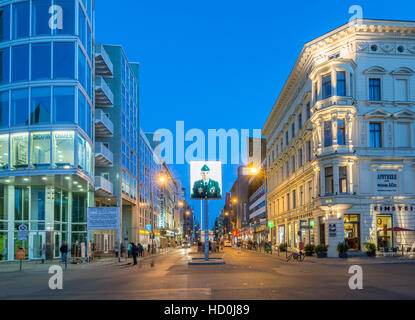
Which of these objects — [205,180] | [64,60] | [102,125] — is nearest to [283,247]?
[205,180]

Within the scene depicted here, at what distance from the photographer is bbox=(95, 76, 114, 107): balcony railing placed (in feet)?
156

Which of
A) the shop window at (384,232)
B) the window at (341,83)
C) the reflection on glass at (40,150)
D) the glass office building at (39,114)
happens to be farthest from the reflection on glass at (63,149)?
the shop window at (384,232)

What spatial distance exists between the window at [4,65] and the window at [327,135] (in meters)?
27.3

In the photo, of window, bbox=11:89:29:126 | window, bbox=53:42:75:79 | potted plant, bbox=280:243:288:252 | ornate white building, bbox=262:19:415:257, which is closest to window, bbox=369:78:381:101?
ornate white building, bbox=262:19:415:257

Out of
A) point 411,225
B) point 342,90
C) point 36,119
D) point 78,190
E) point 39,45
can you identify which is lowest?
point 411,225

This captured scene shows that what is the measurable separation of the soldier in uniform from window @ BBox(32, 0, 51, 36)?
17.4m

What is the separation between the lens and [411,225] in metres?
40.6

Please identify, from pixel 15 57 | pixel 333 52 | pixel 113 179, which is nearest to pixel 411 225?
pixel 333 52

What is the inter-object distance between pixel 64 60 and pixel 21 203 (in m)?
12.8

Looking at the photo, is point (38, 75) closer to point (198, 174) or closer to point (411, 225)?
point (198, 174)

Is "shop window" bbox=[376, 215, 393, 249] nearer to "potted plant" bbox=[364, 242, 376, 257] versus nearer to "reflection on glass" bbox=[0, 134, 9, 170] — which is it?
"potted plant" bbox=[364, 242, 376, 257]

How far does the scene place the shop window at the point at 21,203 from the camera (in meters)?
39.8

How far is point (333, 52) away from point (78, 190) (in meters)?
27.5

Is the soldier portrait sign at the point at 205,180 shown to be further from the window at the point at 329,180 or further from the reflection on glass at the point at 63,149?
the window at the point at 329,180
